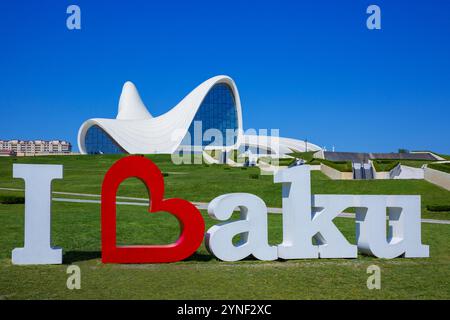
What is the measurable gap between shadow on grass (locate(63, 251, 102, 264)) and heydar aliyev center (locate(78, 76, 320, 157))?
62965 mm

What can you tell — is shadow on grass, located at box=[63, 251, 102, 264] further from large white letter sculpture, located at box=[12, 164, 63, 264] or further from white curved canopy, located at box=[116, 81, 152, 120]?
white curved canopy, located at box=[116, 81, 152, 120]

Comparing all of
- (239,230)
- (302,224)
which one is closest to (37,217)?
(239,230)

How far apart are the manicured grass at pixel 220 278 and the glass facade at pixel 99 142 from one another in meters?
69.3

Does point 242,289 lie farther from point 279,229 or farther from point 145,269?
point 279,229

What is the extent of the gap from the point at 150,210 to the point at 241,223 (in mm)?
1859

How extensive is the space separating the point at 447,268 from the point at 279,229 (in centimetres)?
647

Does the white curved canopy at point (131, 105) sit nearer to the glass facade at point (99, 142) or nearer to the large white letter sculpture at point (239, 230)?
the glass facade at point (99, 142)

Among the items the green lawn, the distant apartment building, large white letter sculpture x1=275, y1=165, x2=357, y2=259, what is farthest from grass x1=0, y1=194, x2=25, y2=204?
the distant apartment building

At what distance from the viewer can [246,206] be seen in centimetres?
1076

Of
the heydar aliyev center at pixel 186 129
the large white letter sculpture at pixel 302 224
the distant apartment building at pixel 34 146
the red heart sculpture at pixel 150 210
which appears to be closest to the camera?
the red heart sculpture at pixel 150 210

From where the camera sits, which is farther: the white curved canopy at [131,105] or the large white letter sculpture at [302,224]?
the white curved canopy at [131,105]

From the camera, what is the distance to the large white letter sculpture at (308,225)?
10617mm

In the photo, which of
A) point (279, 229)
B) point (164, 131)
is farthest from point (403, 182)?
point (164, 131)

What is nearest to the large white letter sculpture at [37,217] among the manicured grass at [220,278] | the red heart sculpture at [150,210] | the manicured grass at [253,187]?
the manicured grass at [220,278]
